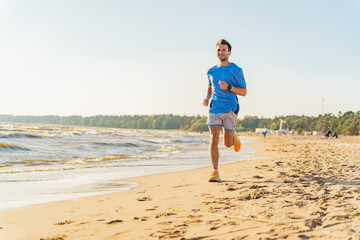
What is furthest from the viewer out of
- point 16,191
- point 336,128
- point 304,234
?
point 336,128

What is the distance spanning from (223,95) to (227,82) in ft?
0.72

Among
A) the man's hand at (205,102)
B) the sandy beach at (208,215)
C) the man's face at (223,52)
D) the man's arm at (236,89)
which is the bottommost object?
the sandy beach at (208,215)

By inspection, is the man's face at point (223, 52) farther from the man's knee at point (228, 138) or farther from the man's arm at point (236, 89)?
the man's knee at point (228, 138)

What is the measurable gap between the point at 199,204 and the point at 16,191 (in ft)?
9.81

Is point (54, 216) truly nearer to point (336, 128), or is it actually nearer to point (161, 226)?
point (161, 226)

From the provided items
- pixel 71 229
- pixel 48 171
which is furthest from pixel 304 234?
pixel 48 171

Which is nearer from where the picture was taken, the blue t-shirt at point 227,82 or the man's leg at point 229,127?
the blue t-shirt at point 227,82

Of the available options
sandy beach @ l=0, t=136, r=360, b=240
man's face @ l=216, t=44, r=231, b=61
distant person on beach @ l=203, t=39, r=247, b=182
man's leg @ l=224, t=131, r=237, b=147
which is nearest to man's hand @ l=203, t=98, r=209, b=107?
distant person on beach @ l=203, t=39, r=247, b=182

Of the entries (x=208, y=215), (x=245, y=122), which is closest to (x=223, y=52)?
(x=208, y=215)

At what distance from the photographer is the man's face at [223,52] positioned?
4.62 metres

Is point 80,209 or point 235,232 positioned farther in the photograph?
point 80,209

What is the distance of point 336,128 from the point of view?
86312 millimetres

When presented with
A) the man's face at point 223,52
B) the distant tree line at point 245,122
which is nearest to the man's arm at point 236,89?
the man's face at point 223,52

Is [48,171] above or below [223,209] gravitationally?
below
